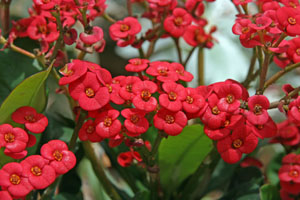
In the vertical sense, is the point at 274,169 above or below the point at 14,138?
below

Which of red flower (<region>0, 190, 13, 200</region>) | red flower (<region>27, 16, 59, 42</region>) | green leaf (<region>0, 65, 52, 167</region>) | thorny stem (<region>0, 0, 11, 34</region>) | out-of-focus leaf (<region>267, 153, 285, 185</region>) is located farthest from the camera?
out-of-focus leaf (<region>267, 153, 285, 185</region>)

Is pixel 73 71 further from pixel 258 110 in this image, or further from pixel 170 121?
pixel 258 110

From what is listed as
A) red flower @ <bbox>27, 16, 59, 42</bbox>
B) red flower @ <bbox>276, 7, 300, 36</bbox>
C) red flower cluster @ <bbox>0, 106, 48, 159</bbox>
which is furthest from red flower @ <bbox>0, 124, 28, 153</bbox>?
red flower @ <bbox>276, 7, 300, 36</bbox>

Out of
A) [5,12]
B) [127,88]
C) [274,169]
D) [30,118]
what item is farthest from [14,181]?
[274,169]

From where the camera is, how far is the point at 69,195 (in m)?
0.91

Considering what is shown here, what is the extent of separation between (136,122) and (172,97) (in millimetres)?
75

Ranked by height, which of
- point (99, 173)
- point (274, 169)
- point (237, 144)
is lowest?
point (274, 169)

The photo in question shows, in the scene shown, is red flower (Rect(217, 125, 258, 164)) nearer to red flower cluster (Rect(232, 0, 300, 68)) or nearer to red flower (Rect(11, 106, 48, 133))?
red flower cluster (Rect(232, 0, 300, 68))

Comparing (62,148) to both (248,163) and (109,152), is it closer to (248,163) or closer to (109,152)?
(109,152)

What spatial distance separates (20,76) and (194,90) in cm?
44

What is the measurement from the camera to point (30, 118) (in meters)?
0.72

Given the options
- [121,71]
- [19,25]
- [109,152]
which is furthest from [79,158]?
[121,71]

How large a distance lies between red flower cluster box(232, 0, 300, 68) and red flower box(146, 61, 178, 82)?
135 mm

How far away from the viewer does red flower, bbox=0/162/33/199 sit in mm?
616
